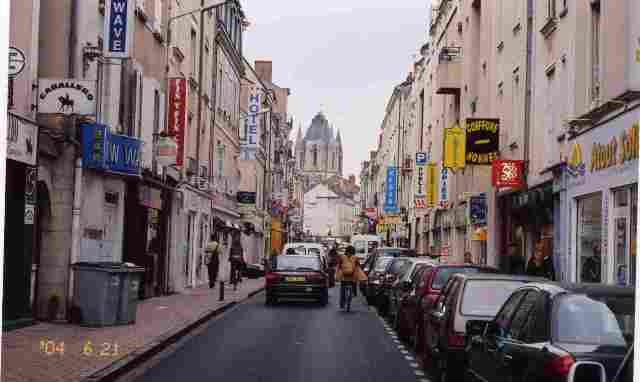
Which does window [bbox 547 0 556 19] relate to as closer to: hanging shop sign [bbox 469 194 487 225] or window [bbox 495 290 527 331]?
hanging shop sign [bbox 469 194 487 225]

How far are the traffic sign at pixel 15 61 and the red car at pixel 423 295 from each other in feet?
23.0

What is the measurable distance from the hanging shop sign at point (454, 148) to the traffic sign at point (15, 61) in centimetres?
1967

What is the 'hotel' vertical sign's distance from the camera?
67.5 feet

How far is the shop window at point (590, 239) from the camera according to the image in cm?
1952

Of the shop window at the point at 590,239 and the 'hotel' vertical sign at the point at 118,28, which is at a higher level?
the 'hotel' vertical sign at the point at 118,28

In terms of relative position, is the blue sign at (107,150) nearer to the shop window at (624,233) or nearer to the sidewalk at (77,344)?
the sidewalk at (77,344)

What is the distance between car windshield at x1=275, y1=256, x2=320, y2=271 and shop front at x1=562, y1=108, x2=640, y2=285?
31.7ft

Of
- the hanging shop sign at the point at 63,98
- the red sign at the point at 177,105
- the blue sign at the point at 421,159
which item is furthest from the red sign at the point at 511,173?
the blue sign at the point at 421,159

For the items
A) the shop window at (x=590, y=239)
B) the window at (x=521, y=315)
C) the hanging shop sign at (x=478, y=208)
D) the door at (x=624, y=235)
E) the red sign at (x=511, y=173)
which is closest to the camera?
the window at (x=521, y=315)

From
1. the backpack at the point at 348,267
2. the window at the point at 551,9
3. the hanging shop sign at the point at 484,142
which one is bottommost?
the backpack at the point at 348,267

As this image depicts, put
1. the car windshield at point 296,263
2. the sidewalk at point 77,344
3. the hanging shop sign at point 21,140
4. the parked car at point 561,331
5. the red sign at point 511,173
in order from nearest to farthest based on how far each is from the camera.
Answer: the parked car at point 561,331
the sidewalk at point 77,344
the hanging shop sign at point 21,140
the red sign at point 511,173
the car windshield at point 296,263

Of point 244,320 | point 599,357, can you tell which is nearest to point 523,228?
point 244,320

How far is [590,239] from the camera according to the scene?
66.6 ft

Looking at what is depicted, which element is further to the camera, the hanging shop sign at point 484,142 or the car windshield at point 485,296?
the hanging shop sign at point 484,142
